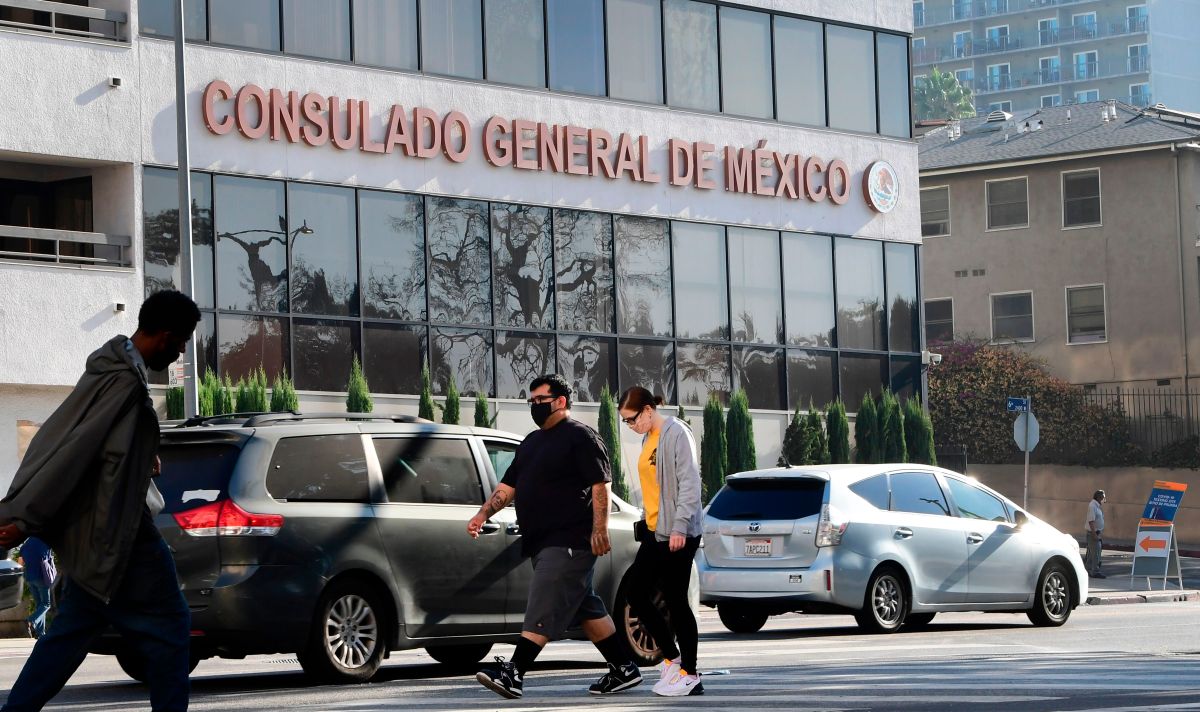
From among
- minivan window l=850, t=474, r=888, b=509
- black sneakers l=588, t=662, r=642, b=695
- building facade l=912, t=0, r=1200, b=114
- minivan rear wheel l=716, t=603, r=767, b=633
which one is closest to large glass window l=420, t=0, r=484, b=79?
minivan rear wheel l=716, t=603, r=767, b=633

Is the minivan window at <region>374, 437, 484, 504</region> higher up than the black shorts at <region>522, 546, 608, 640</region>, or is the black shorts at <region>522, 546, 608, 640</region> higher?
the minivan window at <region>374, 437, 484, 504</region>

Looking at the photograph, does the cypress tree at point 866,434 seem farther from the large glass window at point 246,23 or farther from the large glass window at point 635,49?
the large glass window at point 246,23

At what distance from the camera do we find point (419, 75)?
29281 millimetres

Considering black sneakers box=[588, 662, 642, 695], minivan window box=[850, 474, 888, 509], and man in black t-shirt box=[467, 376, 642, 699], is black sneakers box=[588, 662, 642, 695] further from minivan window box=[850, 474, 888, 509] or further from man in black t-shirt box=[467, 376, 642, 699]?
minivan window box=[850, 474, 888, 509]

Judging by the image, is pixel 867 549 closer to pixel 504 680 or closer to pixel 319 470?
pixel 319 470

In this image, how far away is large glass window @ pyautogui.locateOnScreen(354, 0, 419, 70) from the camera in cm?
2891

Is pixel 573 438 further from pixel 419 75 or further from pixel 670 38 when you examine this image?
pixel 670 38

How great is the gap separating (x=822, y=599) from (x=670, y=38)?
1672 centimetres

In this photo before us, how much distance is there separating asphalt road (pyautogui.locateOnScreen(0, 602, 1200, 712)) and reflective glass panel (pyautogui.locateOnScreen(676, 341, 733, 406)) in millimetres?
14298

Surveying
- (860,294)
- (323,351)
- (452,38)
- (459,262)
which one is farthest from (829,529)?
(860,294)

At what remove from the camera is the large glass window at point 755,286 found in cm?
3325

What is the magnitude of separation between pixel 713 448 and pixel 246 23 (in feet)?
34.2

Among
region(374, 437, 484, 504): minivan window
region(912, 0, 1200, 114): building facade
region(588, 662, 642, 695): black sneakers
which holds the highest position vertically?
region(912, 0, 1200, 114): building facade

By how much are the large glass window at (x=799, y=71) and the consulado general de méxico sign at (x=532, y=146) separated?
2.61ft
